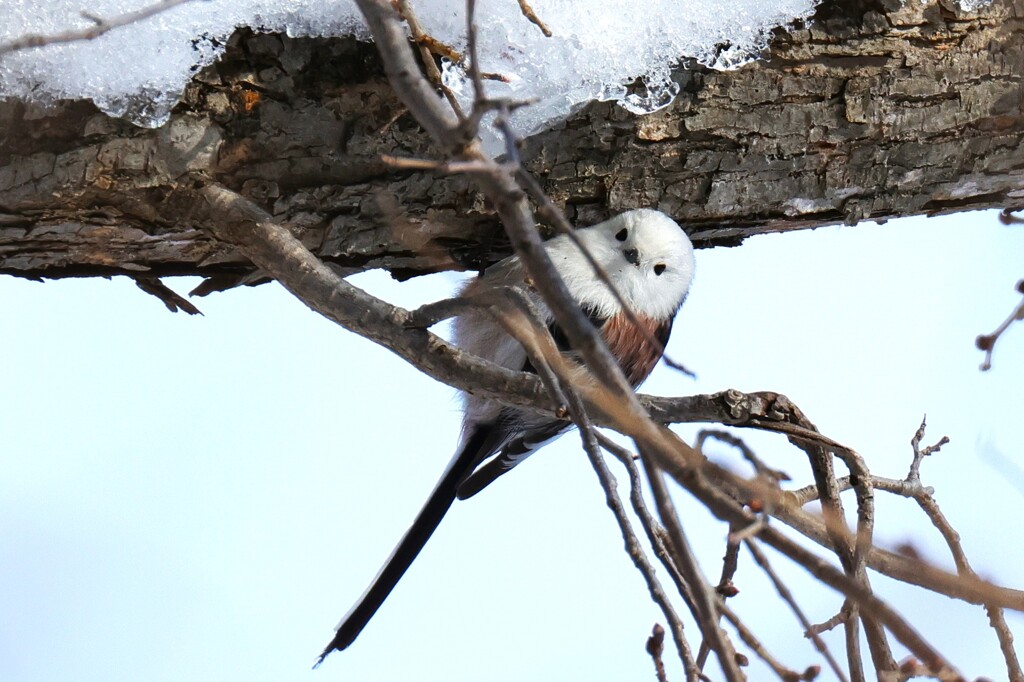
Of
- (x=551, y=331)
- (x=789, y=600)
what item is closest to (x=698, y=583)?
(x=789, y=600)

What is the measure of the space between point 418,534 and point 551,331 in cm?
58

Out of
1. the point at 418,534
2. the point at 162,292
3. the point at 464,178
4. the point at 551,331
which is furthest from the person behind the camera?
the point at 418,534

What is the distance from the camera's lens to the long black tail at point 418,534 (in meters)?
2.16

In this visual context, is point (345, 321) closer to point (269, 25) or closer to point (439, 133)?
point (269, 25)

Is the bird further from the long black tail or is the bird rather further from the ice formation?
the ice formation

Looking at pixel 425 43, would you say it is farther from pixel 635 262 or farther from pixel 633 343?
pixel 633 343

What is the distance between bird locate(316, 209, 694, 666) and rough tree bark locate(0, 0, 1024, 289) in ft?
0.40

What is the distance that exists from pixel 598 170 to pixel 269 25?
2.07ft

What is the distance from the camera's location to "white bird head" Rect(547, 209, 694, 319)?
6.27 feet

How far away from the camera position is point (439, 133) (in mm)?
846

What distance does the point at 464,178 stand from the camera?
69.1 inches

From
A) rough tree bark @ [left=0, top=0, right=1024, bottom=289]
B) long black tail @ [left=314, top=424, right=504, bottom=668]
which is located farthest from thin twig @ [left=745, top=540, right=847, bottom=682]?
long black tail @ [left=314, top=424, right=504, bottom=668]

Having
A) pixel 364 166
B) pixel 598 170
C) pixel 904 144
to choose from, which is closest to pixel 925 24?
pixel 904 144

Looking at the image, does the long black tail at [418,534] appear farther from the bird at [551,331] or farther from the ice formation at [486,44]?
the ice formation at [486,44]
